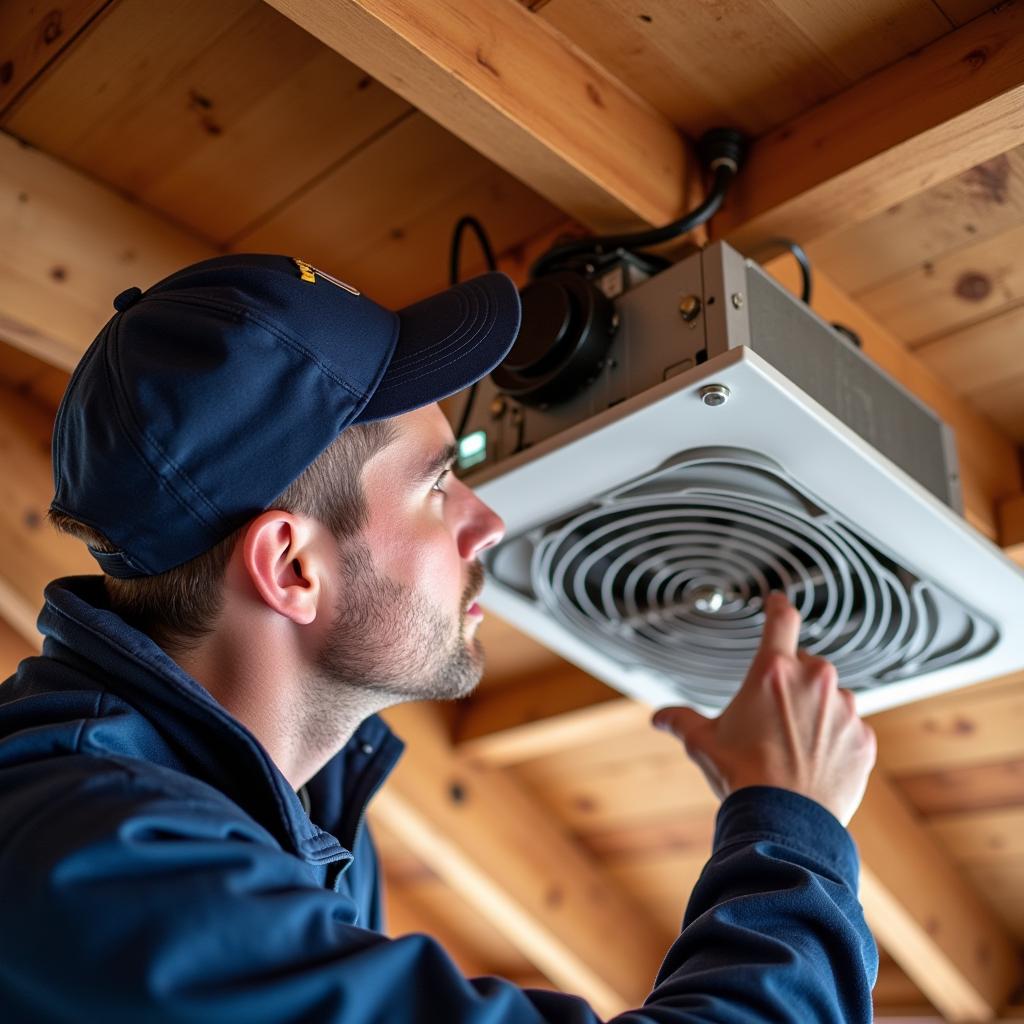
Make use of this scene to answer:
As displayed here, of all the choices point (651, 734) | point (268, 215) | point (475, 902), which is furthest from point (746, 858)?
point (475, 902)

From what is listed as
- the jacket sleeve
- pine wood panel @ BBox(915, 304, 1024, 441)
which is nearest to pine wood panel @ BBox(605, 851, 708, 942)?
pine wood panel @ BBox(915, 304, 1024, 441)

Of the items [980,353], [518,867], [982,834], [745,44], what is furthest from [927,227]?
[518,867]

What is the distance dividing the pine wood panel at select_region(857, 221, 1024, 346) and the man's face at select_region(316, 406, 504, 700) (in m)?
0.66

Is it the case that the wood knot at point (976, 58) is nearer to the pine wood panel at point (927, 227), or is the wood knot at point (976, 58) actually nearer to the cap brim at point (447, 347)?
the pine wood panel at point (927, 227)

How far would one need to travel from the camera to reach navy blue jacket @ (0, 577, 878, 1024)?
684 millimetres

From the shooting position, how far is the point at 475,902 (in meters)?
2.61

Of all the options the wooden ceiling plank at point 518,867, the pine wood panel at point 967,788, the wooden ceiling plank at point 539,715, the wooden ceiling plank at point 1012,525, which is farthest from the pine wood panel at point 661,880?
the wooden ceiling plank at point 1012,525

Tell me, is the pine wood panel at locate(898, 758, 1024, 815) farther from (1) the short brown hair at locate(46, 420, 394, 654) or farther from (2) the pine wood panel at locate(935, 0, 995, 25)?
(1) the short brown hair at locate(46, 420, 394, 654)

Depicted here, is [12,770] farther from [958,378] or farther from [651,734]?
[651,734]

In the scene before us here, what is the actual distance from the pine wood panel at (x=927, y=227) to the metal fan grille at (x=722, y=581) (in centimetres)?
42

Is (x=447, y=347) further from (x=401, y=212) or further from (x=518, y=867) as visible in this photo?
(x=518, y=867)

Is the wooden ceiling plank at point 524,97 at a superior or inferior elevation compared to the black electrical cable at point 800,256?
superior

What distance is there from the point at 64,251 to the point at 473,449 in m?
0.67

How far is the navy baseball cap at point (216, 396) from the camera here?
96cm
